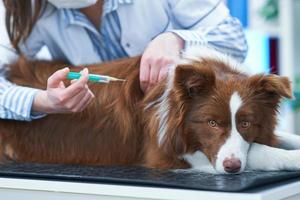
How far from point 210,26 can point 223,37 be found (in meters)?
0.05

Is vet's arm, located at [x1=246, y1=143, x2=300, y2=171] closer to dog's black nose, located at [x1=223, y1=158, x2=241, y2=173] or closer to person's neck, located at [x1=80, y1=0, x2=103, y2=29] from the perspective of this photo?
dog's black nose, located at [x1=223, y1=158, x2=241, y2=173]

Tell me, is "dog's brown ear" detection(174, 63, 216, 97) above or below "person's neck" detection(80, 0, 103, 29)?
below

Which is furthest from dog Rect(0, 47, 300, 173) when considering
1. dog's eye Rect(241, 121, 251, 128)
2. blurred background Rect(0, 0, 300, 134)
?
blurred background Rect(0, 0, 300, 134)

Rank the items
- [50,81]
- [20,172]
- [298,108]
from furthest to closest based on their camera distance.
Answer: [298,108] < [50,81] < [20,172]

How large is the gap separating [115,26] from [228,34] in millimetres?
285

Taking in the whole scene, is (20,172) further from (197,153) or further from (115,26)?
(115,26)

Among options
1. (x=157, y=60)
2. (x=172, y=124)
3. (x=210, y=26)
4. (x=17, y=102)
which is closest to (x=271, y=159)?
(x=172, y=124)

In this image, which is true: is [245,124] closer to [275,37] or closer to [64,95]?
[64,95]

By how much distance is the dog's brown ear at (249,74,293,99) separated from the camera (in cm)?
126

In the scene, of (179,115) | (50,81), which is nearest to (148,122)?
(179,115)

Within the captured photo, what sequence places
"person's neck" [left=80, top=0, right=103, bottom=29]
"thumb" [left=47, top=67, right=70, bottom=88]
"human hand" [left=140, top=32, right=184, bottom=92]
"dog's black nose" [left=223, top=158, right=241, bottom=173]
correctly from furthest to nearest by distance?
"person's neck" [left=80, top=0, right=103, bottom=29] < "human hand" [left=140, top=32, right=184, bottom=92] < "thumb" [left=47, top=67, right=70, bottom=88] < "dog's black nose" [left=223, top=158, right=241, bottom=173]

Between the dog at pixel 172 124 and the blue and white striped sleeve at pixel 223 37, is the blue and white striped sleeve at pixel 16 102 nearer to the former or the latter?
the dog at pixel 172 124

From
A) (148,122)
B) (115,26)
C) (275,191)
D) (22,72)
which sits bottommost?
(275,191)

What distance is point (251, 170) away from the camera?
1272mm
